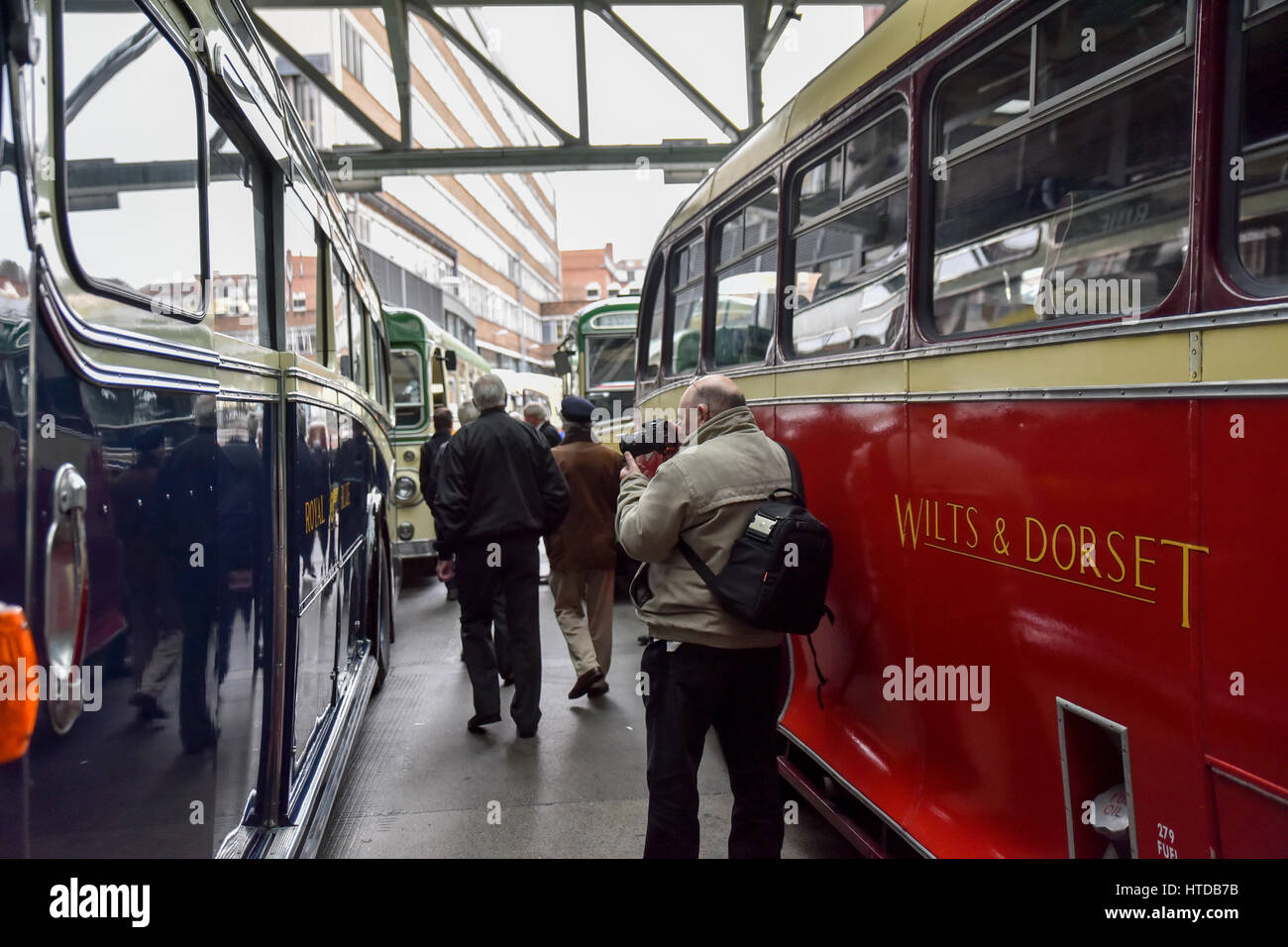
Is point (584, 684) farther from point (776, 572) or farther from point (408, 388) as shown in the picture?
point (408, 388)

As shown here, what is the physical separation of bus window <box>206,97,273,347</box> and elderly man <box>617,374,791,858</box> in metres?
1.37

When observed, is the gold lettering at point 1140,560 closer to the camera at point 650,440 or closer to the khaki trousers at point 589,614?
the camera at point 650,440

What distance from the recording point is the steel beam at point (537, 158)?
28.9 ft

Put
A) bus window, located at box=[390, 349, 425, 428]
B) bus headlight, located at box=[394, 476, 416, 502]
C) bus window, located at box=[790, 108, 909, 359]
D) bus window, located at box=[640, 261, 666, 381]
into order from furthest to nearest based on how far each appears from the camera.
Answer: bus window, located at box=[390, 349, 425, 428], bus headlight, located at box=[394, 476, 416, 502], bus window, located at box=[640, 261, 666, 381], bus window, located at box=[790, 108, 909, 359]

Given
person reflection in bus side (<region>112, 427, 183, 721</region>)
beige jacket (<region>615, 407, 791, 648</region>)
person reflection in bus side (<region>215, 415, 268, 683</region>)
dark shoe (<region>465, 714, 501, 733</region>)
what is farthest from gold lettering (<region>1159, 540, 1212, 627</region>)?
dark shoe (<region>465, 714, 501, 733</region>)

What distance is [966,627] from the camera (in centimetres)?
314

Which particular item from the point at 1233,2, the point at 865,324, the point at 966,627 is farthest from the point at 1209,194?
the point at 865,324

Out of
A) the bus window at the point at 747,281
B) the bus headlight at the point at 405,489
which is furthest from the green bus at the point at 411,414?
the bus window at the point at 747,281

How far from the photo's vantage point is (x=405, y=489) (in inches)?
456

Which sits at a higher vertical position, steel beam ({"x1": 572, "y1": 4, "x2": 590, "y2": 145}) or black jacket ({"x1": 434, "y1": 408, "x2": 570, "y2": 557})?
steel beam ({"x1": 572, "y1": 4, "x2": 590, "y2": 145})

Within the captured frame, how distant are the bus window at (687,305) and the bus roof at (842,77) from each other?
1.82 ft

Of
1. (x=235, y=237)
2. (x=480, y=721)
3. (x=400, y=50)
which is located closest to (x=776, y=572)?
(x=235, y=237)

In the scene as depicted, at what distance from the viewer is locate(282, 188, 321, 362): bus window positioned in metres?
3.74

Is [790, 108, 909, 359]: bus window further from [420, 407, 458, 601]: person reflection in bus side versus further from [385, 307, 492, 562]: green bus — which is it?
[385, 307, 492, 562]: green bus
